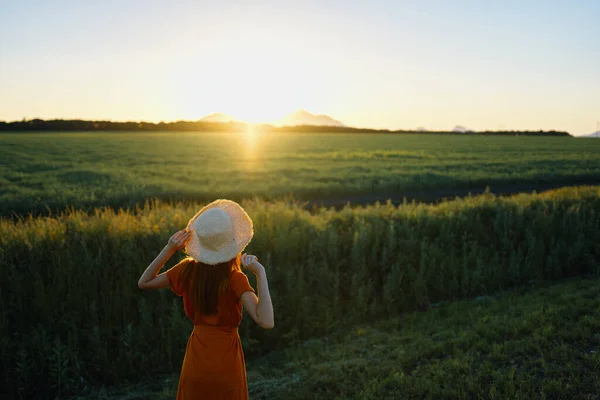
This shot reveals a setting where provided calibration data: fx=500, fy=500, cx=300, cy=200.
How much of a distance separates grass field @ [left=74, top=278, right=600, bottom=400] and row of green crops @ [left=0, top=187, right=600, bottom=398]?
1.73ft

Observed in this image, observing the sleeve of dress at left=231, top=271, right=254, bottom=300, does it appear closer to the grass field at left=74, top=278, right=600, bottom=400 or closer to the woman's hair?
the woman's hair

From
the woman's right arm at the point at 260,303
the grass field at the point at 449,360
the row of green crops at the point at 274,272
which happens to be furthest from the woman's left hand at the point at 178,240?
the row of green crops at the point at 274,272

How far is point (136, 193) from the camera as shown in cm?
2136

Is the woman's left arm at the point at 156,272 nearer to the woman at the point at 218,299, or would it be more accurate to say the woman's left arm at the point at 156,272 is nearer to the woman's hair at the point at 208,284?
the woman at the point at 218,299

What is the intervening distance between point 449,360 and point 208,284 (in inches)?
138

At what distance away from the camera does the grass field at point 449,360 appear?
5016 millimetres

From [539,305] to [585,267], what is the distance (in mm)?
3777

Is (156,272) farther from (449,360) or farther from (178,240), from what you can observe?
(449,360)

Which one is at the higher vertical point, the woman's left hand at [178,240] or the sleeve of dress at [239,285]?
the woman's left hand at [178,240]

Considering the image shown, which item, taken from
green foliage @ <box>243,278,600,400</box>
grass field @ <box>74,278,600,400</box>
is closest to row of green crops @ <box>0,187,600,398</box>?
grass field @ <box>74,278,600,400</box>

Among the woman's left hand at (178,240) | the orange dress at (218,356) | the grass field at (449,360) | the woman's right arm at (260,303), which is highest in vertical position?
the woman's left hand at (178,240)

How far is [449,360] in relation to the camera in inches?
222

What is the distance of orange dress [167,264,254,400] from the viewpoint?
3.23m

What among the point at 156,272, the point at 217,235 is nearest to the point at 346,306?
the point at 156,272
